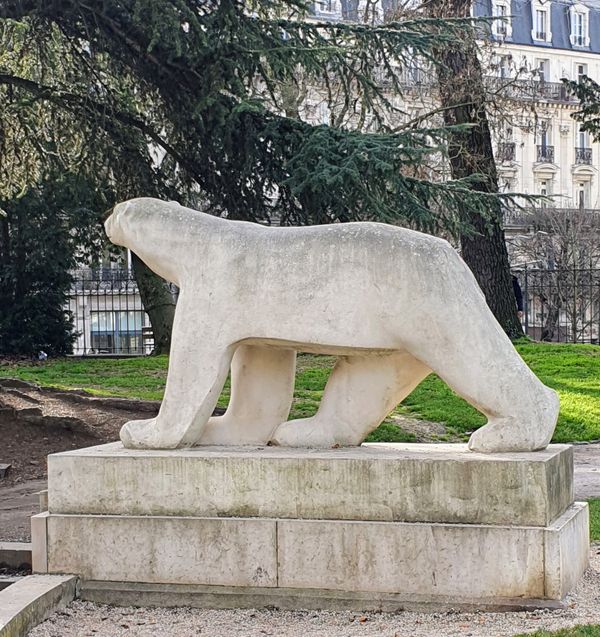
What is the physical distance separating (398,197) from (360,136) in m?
0.77

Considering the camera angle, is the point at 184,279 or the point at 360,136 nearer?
the point at 184,279

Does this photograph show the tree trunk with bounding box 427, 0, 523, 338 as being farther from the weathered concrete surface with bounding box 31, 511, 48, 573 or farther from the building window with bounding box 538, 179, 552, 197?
the building window with bounding box 538, 179, 552, 197

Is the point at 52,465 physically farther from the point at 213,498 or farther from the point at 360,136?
the point at 360,136

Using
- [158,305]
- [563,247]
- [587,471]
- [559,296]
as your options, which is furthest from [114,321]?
[587,471]

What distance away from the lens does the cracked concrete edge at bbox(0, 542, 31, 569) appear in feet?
23.9

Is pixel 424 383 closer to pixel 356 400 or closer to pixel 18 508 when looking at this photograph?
pixel 18 508

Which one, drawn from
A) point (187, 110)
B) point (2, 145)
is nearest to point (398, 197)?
point (187, 110)

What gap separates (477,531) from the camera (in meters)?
6.21

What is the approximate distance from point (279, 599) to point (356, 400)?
4.20 ft

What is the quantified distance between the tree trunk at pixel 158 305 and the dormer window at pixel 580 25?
4450 cm

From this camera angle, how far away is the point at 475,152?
22.2 m

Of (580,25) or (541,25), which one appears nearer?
(541,25)

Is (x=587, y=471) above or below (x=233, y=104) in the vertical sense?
below

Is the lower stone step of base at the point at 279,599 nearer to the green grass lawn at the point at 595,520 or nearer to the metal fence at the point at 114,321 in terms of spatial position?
A: the green grass lawn at the point at 595,520
